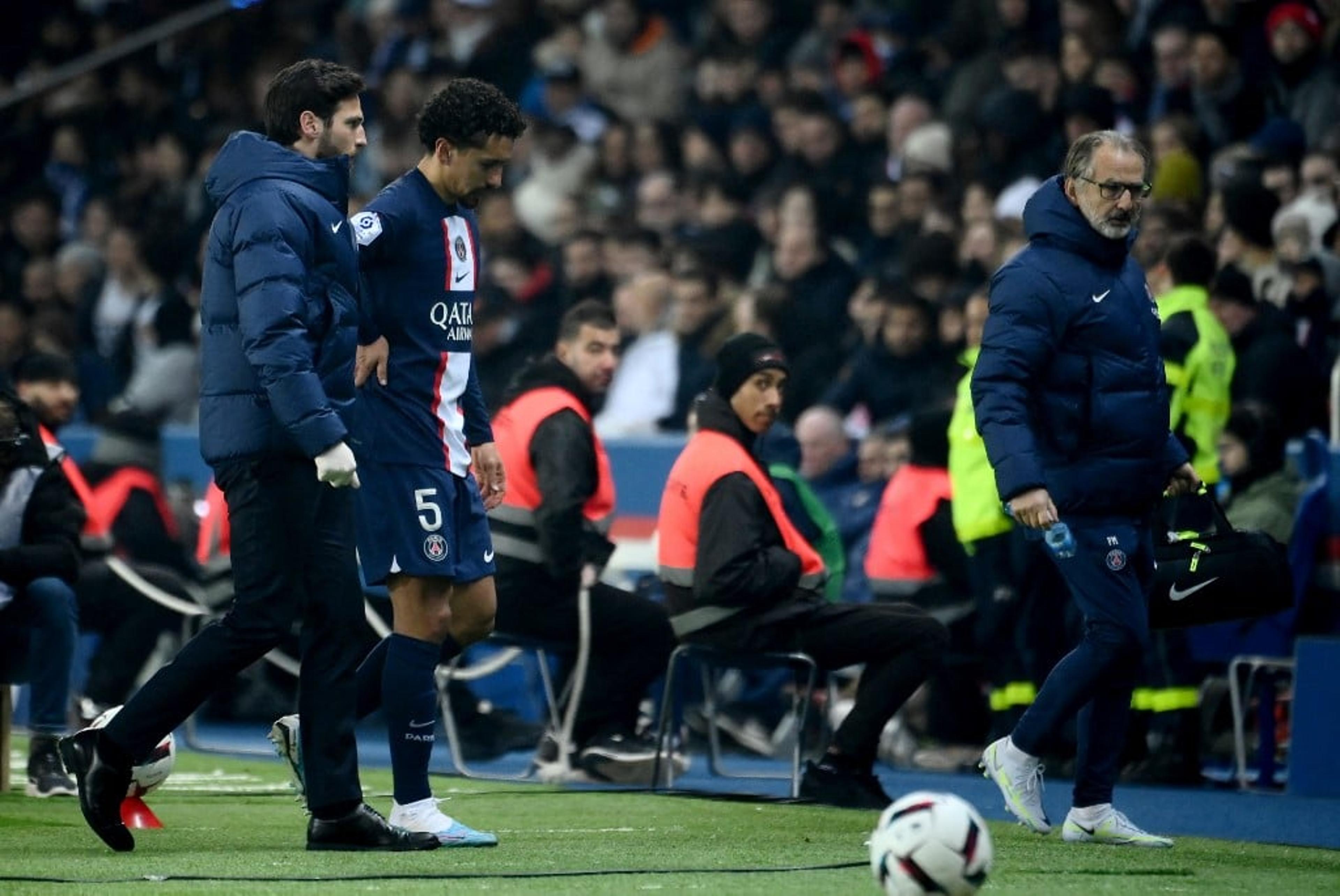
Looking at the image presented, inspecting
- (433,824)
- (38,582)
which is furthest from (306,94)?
(38,582)

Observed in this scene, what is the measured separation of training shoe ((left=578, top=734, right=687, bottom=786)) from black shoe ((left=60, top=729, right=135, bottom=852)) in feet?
12.0

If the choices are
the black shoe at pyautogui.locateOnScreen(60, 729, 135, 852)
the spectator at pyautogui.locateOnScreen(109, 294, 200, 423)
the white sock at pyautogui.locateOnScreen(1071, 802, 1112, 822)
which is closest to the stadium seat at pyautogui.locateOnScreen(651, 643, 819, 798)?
the white sock at pyautogui.locateOnScreen(1071, 802, 1112, 822)

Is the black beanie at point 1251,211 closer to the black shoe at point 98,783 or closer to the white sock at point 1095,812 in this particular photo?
the white sock at point 1095,812

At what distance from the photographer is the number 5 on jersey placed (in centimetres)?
765

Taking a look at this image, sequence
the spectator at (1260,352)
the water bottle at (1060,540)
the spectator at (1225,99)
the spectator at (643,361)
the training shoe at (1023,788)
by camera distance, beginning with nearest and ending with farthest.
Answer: the water bottle at (1060,540) < the training shoe at (1023,788) < the spectator at (1260,352) < the spectator at (1225,99) < the spectator at (643,361)

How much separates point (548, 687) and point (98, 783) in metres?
4.59

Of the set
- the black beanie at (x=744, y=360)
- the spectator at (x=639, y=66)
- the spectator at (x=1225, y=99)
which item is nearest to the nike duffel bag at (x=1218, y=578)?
the black beanie at (x=744, y=360)

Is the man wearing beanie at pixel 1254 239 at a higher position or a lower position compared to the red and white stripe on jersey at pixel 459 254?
higher

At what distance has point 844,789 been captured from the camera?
9883mm

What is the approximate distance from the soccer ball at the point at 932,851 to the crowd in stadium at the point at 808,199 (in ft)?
16.5

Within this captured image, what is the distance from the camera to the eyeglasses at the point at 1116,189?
821 cm

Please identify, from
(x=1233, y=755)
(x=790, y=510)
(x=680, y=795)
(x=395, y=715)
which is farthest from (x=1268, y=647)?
(x=395, y=715)

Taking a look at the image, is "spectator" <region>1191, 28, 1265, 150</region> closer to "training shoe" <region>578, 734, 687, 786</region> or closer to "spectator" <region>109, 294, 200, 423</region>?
"training shoe" <region>578, 734, 687, 786</region>

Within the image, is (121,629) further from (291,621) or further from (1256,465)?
(291,621)
